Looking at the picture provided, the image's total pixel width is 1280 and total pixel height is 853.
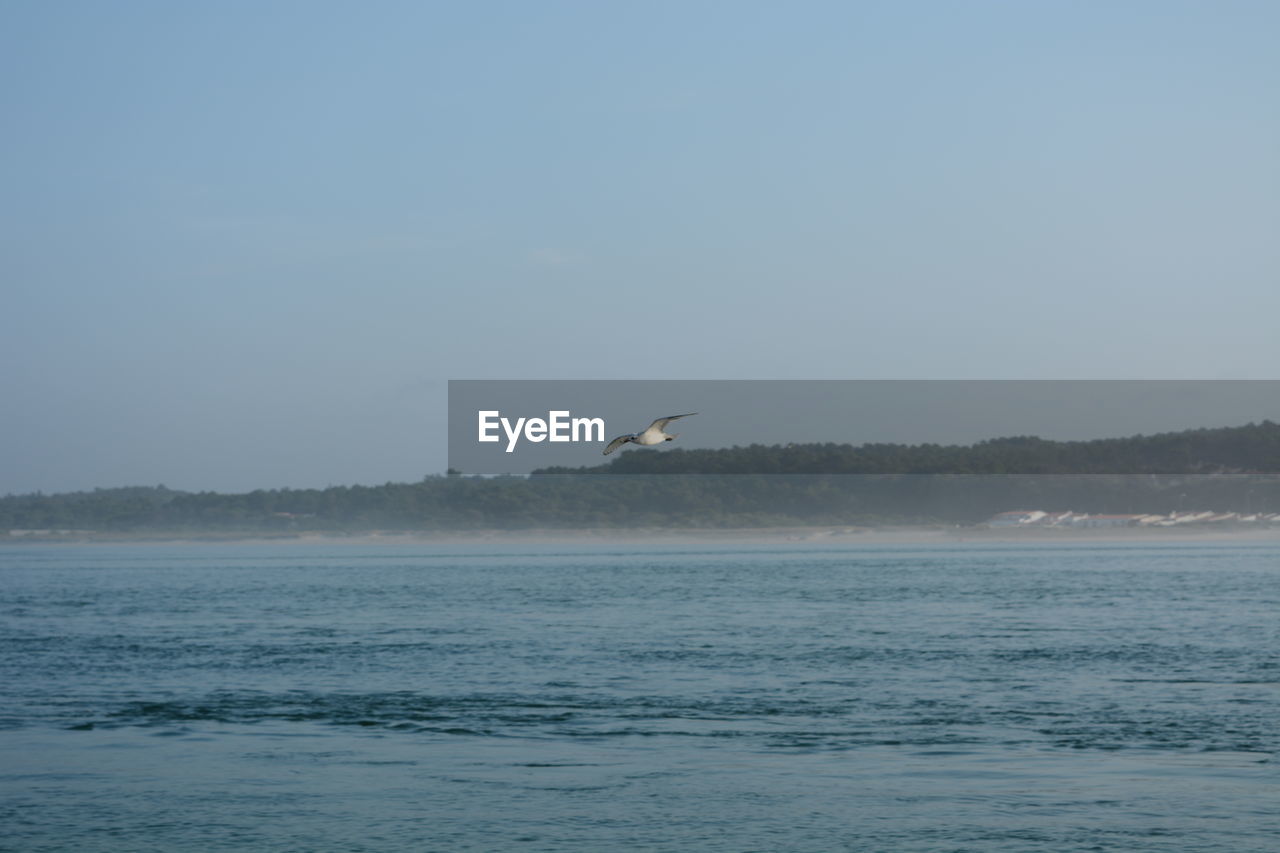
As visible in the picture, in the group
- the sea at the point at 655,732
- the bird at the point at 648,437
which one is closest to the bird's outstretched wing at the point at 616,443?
the bird at the point at 648,437

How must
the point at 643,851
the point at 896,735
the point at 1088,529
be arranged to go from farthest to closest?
the point at 1088,529
the point at 896,735
the point at 643,851

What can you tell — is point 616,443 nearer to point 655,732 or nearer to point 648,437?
point 648,437

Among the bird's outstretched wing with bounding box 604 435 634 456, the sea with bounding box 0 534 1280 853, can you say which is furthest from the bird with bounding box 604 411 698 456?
the sea with bounding box 0 534 1280 853

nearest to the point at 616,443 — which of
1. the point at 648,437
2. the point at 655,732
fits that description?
the point at 648,437

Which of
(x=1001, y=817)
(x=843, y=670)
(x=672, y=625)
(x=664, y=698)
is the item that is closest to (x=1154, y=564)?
(x=672, y=625)

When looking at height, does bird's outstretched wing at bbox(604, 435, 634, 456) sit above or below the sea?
above

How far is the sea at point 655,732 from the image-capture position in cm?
1998

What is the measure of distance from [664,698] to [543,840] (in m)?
13.4

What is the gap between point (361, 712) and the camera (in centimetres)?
3125

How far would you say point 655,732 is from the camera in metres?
27.6

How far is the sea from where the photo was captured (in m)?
20.0

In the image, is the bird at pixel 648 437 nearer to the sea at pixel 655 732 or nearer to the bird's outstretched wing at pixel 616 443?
the bird's outstretched wing at pixel 616 443

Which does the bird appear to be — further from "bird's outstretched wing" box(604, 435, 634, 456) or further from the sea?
the sea

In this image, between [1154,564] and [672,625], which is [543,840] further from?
[1154,564]
